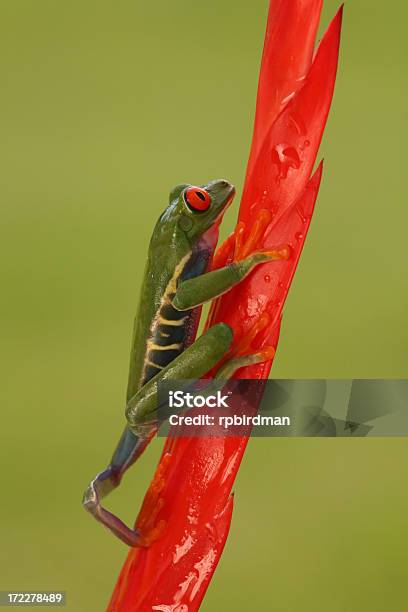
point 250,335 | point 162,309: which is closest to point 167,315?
point 162,309

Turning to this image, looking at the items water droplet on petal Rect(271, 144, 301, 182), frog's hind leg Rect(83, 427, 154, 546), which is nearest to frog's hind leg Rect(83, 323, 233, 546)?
frog's hind leg Rect(83, 427, 154, 546)

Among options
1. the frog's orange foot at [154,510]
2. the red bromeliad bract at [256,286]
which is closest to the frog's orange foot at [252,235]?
the red bromeliad bract at [256,286]

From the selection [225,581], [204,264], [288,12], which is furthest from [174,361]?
[225,581]

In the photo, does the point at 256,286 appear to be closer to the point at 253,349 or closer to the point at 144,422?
the point at 253,349

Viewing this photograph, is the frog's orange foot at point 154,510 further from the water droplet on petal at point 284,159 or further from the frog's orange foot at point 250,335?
the water droplet on petal at point 284,159

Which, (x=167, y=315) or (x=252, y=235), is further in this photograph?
(x=167, y=315)

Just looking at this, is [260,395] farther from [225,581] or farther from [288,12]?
[225,581]
